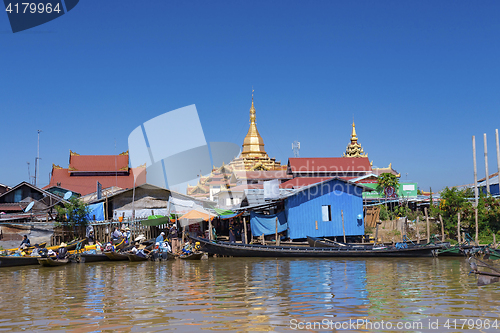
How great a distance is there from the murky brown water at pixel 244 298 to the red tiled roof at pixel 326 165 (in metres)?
21.1

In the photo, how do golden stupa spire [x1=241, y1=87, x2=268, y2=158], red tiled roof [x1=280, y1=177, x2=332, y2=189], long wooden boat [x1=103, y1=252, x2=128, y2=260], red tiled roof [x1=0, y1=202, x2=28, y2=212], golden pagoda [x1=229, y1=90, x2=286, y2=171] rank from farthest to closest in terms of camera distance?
golden stupa spire [x1=241, y1=87, x2=268, y2=158], golden pagoda [x1=229, y1=90, x2=286, y2=171], red tiled roof [x1=280, y1=177, x2=332, y2=189], red tiled roof [x1=0, y1=202, x2=28, y2=212], long wooden boat [x1=103, y1=252, x2=128, y2=260]

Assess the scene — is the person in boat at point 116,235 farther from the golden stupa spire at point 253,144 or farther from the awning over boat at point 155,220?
the golden stupa spire at point 253,144

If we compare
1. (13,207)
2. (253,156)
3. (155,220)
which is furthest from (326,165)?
(13,207)

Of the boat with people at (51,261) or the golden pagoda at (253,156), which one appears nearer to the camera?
the boat with people at (51,261)

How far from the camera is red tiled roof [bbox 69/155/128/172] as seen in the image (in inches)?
1469

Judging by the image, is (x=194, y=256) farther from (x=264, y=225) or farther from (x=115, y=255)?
(x=264, y=225)

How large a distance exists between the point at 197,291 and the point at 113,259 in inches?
383

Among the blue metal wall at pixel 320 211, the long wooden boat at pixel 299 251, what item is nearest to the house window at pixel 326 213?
the blue metal wall at pixel 320 211

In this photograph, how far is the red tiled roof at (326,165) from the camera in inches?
1449

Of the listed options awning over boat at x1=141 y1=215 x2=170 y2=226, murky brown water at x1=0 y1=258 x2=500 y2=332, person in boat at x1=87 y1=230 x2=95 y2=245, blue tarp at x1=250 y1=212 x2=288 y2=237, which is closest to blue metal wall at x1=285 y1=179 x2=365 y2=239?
blue tarp at x1=250 y1=212 x2=288 y2=237

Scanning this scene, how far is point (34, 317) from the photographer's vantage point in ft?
26.7

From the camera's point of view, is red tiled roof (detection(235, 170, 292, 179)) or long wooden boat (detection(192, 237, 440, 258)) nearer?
long wooden boat (detection(192, 237, 440, 258))

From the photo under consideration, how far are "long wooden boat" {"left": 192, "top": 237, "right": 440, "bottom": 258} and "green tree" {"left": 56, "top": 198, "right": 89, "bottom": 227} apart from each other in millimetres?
6395

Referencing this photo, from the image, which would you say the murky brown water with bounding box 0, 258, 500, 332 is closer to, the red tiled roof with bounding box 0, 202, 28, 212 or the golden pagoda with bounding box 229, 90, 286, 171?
the red tiled roof with bounding box 0, 202, 28, 212
